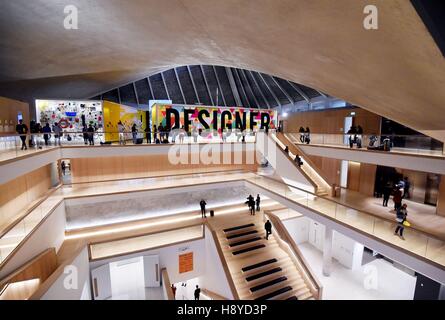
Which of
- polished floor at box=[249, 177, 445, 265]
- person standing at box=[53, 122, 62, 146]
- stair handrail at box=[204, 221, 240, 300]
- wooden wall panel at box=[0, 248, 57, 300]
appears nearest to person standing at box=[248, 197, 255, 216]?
polished floor at box=[249, 177, 445, 265]

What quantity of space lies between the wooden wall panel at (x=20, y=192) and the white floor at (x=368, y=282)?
1442 centimetres

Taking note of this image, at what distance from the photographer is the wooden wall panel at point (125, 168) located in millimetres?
14570

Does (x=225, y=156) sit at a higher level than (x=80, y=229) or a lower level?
higher

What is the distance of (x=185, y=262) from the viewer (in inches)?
516

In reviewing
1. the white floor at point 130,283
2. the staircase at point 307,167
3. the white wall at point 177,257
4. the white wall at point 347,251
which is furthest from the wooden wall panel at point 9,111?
the white wall at point 347,251

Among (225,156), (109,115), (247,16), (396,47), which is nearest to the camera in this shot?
(396,47)

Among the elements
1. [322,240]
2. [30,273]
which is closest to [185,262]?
[30,273]

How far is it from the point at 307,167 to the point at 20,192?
1450 centimetres

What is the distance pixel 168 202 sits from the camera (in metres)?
15.4

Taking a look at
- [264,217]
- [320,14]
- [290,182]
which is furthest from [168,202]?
[320,14]

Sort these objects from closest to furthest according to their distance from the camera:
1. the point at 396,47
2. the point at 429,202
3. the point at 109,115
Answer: the point at 396,47 → the point at 429,202 → the point at 109,115

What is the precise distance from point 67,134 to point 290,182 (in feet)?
41.5
